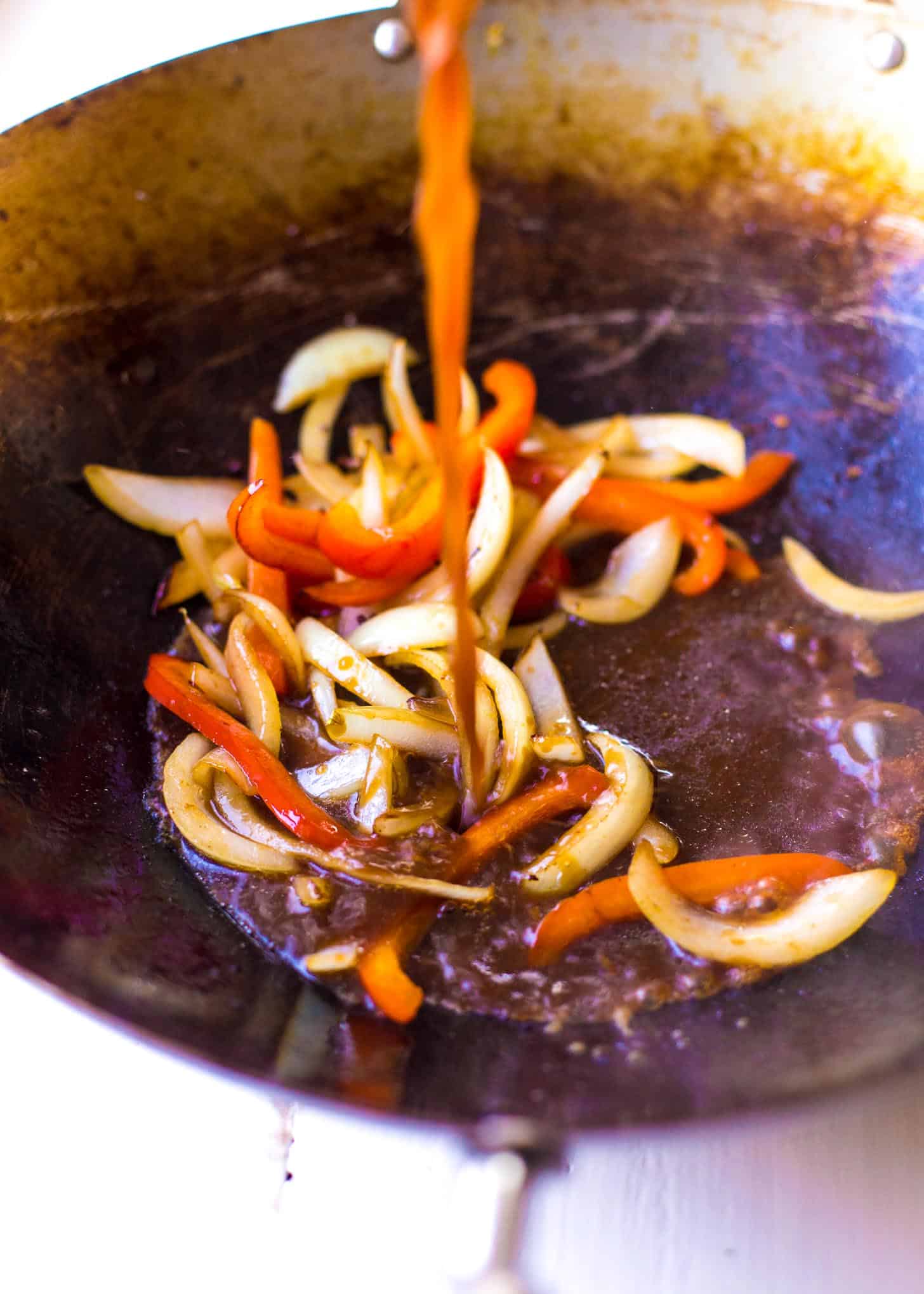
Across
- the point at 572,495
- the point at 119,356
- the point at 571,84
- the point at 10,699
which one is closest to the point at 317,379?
the point at 119,356

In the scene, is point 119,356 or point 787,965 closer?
point 787,965

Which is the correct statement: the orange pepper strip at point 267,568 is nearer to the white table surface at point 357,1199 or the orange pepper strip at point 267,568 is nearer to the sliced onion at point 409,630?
the sliced onion at point 409,630

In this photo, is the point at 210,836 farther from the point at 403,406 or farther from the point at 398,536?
the point at 403,406

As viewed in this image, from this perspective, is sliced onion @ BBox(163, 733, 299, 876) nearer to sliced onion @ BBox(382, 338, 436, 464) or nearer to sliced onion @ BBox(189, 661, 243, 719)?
sliced onion @ BBox(189, 661, 243, 719)

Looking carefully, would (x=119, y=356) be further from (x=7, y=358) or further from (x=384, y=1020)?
(x=384, y=1020)

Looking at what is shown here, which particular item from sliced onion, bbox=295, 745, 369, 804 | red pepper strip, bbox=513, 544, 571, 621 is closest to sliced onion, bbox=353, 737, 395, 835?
sliced onion, bbox=295, 745, 369, 804

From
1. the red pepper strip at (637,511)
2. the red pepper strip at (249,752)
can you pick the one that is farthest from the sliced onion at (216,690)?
the red pepper strip at (637,511)
